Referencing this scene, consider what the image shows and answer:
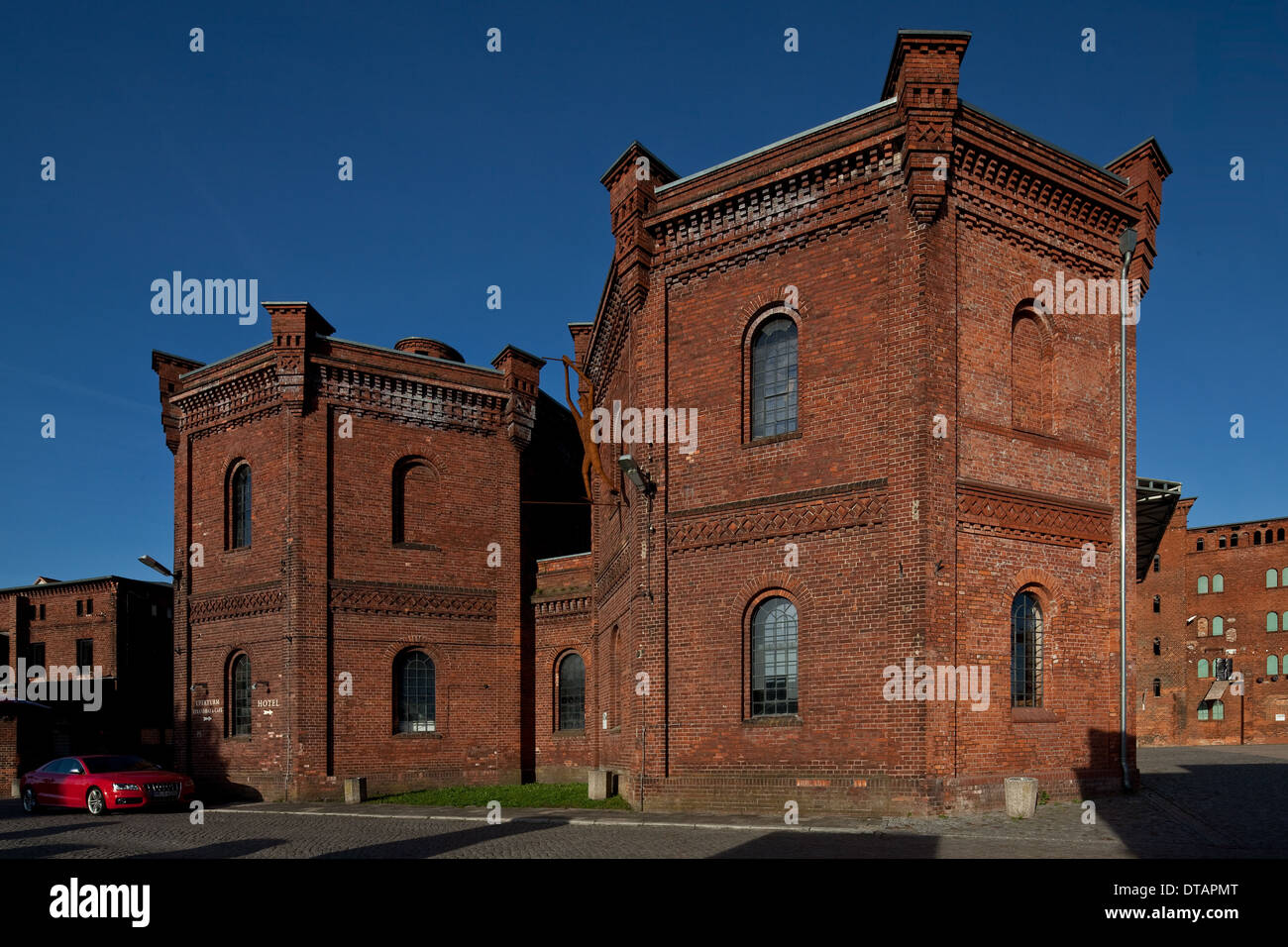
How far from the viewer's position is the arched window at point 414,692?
23.2 metres

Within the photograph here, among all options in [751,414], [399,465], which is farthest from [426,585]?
[751,414]

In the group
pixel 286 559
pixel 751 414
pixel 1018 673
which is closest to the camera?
pixel 1018 673

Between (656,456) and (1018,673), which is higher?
(656,456)

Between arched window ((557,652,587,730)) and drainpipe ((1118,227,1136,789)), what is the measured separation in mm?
12574

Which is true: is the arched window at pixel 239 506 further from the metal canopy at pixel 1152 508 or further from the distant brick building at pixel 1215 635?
the distant brick building at pixel 1215 635

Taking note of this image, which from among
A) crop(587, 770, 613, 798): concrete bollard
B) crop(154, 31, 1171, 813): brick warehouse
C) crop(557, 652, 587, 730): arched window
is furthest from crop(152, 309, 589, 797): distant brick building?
crop(587, 770, 613, 798): concrete bollard

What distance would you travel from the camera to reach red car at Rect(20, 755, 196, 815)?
1905 cm

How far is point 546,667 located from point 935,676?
12.9 meters

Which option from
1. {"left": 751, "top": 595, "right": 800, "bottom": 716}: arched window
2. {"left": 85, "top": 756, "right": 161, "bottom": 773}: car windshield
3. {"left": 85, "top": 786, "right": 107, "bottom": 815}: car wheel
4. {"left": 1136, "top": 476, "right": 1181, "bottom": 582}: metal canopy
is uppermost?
{"left": 1136, "top": 476, "right": 1181, "bottom": 582}: metal canopy

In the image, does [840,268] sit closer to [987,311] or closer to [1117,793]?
[987,311]

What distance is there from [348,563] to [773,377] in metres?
11.7

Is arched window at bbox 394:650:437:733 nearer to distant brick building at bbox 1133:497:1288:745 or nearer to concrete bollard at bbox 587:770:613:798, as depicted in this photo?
concrete bollard at bbox 587:770:613:798

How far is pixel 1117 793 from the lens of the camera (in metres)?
15.9

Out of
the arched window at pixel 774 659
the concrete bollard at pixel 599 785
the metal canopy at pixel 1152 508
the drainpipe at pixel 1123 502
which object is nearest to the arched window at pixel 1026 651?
the drainpipe at pixel 1123 502
